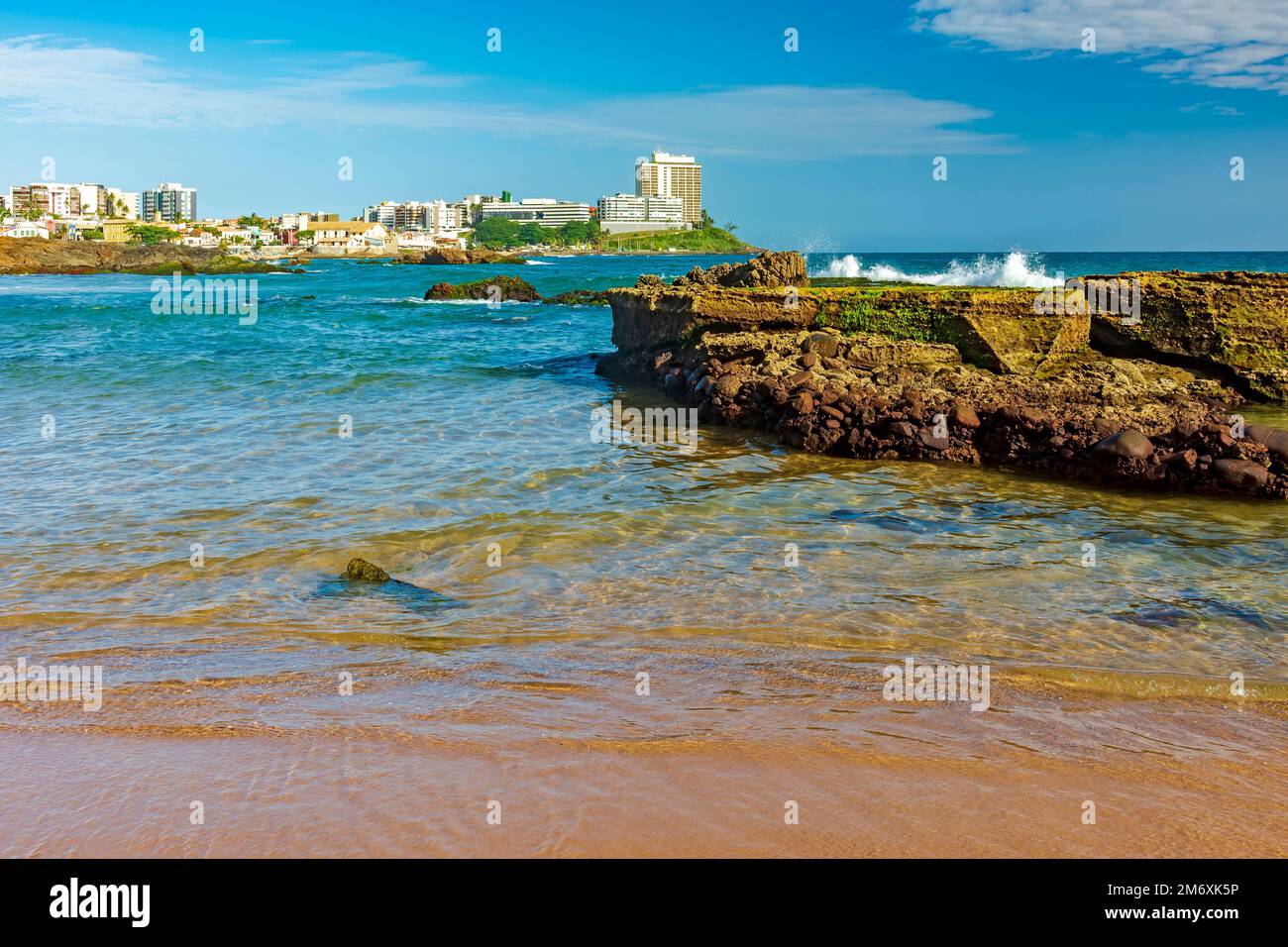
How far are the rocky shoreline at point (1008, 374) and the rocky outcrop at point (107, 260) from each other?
7738 cm

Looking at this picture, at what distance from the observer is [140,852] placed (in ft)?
11.0

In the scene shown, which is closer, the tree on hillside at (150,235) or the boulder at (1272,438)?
the boulder at (1272,438)

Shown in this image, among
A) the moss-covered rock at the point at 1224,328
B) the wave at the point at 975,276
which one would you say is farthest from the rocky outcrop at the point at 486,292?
the moss-covered rock at the point at 1224,328

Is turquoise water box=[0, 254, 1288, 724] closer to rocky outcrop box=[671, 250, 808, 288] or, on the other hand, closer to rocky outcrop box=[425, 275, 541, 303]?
rocky outcrop box=[671, 250, 808, 288]

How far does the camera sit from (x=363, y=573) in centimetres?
686

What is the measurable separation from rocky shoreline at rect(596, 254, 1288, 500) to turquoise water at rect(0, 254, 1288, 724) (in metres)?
0.48

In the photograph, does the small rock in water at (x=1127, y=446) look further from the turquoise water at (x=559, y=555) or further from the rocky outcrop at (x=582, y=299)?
the rocky outcrop at (x=582, y=299)

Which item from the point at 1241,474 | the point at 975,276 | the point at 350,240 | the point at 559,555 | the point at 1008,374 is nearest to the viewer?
the point at 559,555

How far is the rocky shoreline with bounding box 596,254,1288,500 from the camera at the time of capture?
32.1 ft

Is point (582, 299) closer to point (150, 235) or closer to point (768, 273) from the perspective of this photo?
point (768, 273)

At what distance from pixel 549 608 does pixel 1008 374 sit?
8.82 meters

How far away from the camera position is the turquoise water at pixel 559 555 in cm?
566

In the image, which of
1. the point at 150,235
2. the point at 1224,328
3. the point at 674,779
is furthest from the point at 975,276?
the point at 150,235
